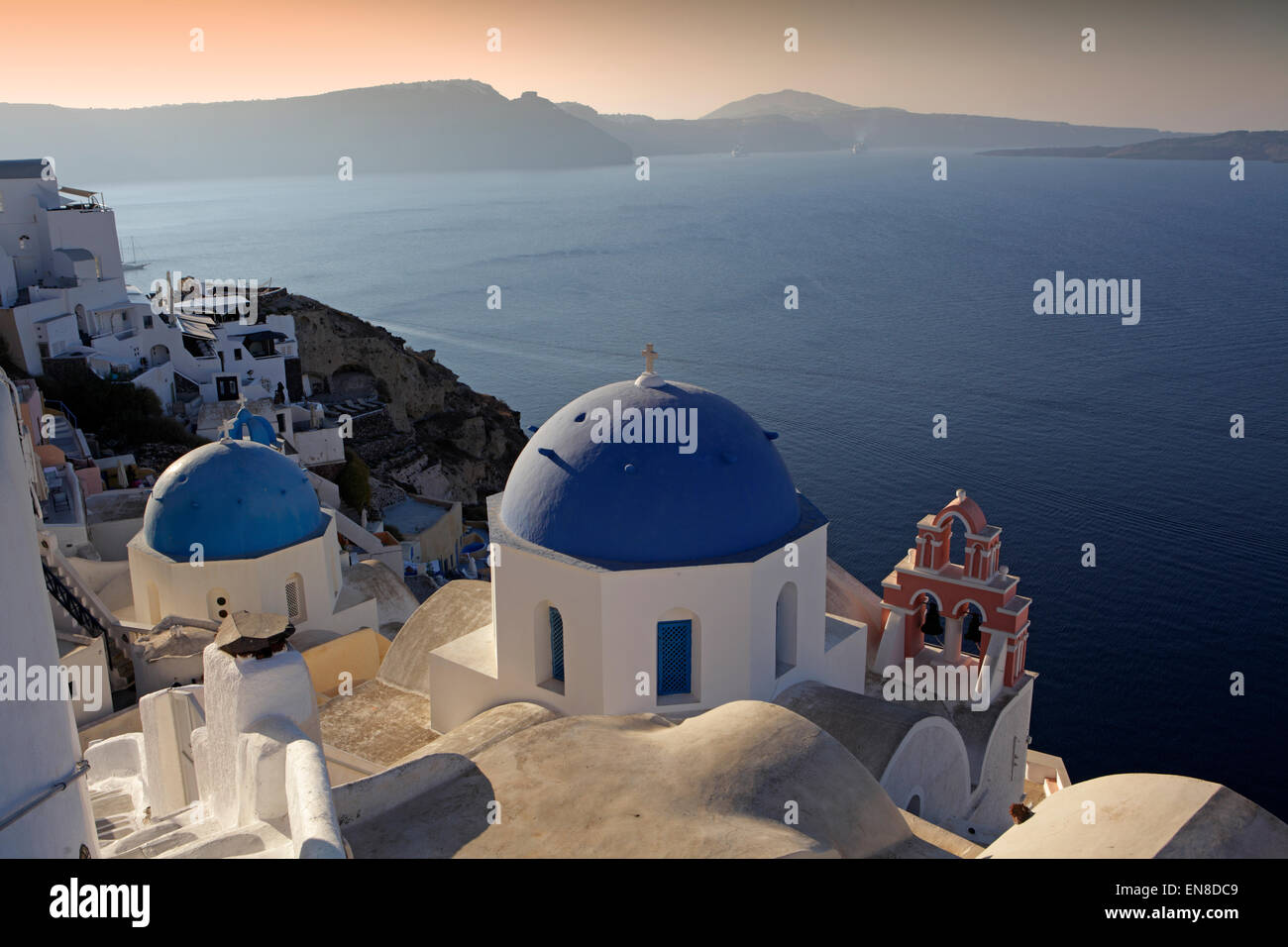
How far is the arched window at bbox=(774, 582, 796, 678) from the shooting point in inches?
491

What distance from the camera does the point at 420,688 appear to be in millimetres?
14430

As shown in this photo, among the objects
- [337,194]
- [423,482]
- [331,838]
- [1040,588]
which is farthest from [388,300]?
[337,194]

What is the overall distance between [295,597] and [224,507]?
2.02 metres

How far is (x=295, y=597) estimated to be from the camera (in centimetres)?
1752

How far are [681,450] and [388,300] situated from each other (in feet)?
244

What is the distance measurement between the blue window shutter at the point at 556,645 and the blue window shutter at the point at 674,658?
3.94 ft

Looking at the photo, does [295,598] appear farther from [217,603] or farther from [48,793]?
[48,793]

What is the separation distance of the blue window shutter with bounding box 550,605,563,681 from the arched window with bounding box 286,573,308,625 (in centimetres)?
706

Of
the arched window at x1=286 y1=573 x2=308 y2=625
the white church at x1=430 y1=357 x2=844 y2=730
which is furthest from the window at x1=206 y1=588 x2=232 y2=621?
the white church at x1=430 y1=357 x2=844 y2=730

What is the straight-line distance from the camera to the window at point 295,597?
56.9 ft
